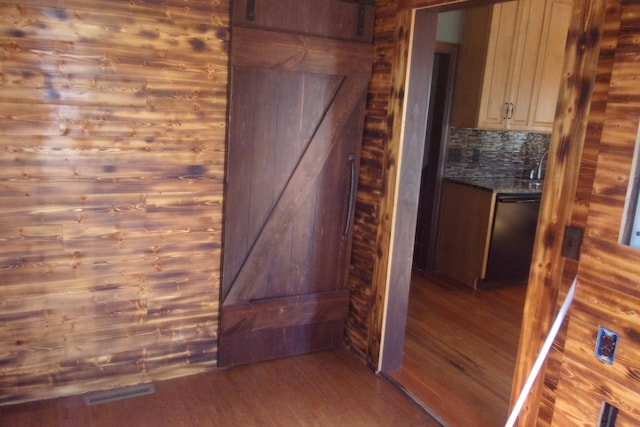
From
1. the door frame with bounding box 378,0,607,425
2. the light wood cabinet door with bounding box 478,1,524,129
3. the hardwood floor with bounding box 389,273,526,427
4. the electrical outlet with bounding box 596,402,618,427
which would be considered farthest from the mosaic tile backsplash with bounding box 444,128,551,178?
the electrical outlet with bounding box 596,402,618,427

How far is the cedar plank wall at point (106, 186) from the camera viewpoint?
2.35 m

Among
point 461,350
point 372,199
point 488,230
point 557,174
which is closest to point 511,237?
point 488,230

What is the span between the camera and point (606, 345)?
1.68 m

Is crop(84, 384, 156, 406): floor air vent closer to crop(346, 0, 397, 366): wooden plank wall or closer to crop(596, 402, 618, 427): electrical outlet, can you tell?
crop(346, 0, 397, 366): wooden plank wall

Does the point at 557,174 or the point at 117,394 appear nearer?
the point at 557,174

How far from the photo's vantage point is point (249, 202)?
9.50 ft

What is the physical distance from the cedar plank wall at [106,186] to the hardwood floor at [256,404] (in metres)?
0.15

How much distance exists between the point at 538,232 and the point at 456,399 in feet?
4.06

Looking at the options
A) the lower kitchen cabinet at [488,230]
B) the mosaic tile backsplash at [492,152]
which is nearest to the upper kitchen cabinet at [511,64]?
the mosaic tile backsplash at [492,152]

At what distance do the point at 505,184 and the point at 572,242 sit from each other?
2.76 meters

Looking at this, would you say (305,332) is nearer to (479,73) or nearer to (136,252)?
(136,252)

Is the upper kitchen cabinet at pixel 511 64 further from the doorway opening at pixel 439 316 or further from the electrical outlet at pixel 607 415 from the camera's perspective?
the electrical outlet at pixel 607 415

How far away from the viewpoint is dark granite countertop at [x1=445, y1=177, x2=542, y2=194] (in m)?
4.39

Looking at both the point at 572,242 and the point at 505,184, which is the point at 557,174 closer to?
the point at 572,242
